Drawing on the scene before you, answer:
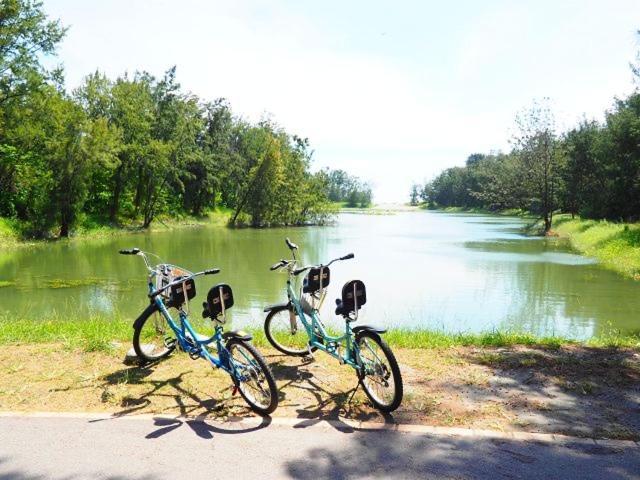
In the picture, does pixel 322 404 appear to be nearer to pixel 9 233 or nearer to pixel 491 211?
pixel 9 233

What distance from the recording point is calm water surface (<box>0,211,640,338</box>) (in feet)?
36.2

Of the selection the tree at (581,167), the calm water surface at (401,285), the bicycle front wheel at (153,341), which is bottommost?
the calm water surface at (401,285)

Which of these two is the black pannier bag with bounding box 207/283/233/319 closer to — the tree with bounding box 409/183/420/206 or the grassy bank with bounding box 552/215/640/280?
the grassy bank with bounding box 552/215/640/280

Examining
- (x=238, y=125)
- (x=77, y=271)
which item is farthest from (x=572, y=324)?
(x=238, y=125)

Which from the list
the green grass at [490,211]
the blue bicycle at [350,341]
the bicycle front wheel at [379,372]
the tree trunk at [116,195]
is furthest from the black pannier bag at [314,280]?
the green grass at [490,211]

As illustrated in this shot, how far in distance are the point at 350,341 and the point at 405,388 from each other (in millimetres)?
765

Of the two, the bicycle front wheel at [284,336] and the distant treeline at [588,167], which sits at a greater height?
the distant treeline at [588,167]

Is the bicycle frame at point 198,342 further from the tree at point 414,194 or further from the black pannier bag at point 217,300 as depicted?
the tree at point 414,194

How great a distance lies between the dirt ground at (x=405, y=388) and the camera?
411 cm

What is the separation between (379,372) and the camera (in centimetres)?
420

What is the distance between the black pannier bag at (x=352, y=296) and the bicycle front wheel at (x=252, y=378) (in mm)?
939

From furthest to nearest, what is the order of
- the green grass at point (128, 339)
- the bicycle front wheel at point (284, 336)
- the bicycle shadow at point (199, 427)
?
the green grass at point (128, 339) < the bicycle front wheel at point (284, 336) < the bicycle shadow at point (199, 427)

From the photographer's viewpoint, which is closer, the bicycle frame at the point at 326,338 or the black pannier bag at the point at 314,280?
the bicycle frame at the point at 326,338

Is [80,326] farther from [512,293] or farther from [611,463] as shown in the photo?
[512,293]
